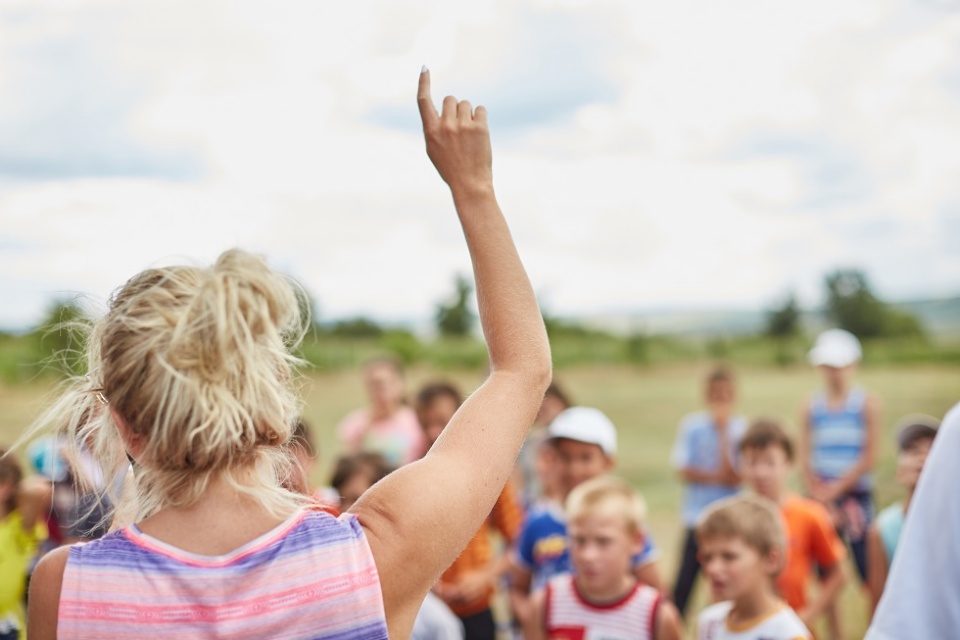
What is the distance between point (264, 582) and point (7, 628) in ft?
10.6

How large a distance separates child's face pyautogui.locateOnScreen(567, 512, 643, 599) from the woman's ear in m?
2.70

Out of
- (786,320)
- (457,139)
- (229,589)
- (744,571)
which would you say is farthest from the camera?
(786,320)

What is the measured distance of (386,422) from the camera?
6531 mm

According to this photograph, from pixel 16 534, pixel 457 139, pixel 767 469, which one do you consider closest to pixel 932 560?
pixel 457 139

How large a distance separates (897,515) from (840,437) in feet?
8.17

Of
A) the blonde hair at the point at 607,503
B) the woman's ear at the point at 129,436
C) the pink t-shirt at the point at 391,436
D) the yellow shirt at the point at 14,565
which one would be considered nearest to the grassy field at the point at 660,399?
the pink t-shirt at the point at 391,436

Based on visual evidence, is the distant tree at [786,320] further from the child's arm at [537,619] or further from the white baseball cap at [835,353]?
the child's arm at [537,619]

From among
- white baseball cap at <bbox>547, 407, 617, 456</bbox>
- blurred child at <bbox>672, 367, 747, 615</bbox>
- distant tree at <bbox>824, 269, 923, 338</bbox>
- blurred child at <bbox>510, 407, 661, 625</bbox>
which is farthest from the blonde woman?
distant tree at <bbox>824, 269, 923, 338</bbox>

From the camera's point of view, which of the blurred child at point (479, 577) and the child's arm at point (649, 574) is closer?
the child's arm at point (649, 574)

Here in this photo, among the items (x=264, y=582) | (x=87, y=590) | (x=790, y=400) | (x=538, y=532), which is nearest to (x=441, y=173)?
(x=264, y=582)

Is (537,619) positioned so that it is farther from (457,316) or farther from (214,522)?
(457,316)

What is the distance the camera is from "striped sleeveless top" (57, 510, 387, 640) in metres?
1.16

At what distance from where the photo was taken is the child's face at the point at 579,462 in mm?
4758

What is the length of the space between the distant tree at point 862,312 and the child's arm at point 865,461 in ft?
61.7
